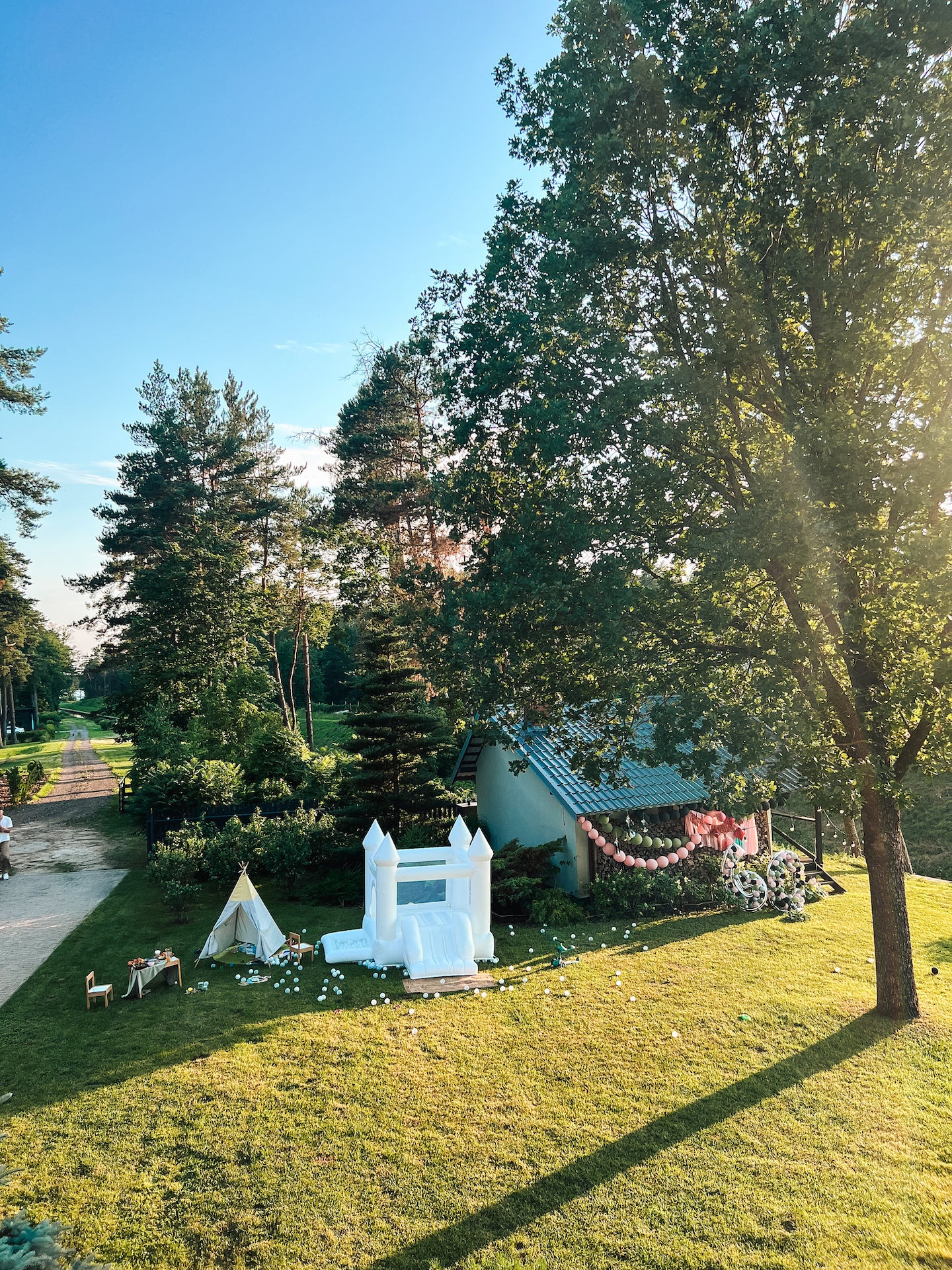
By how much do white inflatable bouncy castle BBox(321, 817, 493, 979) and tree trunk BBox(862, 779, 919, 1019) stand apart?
6489 mm

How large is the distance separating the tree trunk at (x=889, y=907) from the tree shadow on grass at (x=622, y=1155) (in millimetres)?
→ 468

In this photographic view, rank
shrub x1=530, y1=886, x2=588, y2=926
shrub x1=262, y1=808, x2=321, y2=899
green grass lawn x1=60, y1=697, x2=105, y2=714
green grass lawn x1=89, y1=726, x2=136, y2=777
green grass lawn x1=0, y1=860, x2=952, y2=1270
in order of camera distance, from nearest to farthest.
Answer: green grass lawn x1=0, y1=860, x2=952, y2=1270 < shrub x1=530, y1=886, x2=588, y2=926 < shrub x1=262, y1=808, x2=321, y2=899 < green grass lawn x1=89, y1=726, x2=136, y2=777 < green grass lawn x1=60, y1=697, x2=105, y2=714

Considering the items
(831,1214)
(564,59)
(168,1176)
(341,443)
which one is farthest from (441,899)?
(341,443)

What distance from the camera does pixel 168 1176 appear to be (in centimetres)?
763

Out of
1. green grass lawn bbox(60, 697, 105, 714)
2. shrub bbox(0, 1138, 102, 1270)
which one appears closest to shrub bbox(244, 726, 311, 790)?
shrub bbox(0, 1138, 102, 1270)

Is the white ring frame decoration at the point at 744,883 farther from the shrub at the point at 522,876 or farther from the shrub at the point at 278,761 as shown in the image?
the shrub at the point at 278,761

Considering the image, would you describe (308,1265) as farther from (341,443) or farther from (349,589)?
(341,443)

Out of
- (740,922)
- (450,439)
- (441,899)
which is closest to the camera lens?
(450,439)

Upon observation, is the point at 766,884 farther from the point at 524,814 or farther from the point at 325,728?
the point at 325,728

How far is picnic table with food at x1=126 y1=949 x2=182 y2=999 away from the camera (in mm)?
12469

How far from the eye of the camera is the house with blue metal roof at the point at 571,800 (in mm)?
17484

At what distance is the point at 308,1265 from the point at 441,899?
8.15m

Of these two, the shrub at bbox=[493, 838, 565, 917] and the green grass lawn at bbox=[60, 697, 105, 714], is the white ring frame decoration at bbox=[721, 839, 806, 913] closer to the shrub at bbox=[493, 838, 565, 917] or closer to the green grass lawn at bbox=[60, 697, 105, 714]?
the shrub at bbox=[493, 838, 565, 917]

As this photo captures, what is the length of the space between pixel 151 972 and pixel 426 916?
4.87 meters
